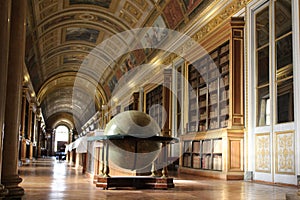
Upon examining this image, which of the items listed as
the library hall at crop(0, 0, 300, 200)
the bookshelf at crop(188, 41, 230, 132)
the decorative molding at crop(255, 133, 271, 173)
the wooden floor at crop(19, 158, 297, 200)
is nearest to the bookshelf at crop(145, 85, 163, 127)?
the library hall at crop(0, 0, 300, 200)

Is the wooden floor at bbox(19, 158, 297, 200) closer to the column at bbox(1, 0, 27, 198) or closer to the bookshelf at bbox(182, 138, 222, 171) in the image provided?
the column at bbox(1, 0, 27, 198)

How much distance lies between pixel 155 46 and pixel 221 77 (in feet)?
24.3

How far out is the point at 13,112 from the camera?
4.99 m

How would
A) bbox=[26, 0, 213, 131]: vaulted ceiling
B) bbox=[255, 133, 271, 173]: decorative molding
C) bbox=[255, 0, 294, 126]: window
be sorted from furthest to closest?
bbox=[26, 0, 213, 131]: vaulted ceiling, bbox=[255, 133, 271, 173]: decorative molding, bbox=[255, 0, 294, 126]: window

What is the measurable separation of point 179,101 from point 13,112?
36.3 ft

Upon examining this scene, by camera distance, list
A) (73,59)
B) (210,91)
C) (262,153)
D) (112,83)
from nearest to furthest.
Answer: (262,153) → (210,91) → (73,59) → (112,83)

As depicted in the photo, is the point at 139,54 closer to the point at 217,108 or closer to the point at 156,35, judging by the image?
the point at 156,35

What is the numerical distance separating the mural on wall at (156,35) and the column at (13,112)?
39.2 ft

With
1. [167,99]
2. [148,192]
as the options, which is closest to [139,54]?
[167,99]

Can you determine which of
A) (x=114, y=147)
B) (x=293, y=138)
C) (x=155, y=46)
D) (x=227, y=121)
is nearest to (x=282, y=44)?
(x=293, y=138)

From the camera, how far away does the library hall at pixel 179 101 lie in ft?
18.8

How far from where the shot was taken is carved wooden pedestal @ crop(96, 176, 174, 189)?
23.2ft

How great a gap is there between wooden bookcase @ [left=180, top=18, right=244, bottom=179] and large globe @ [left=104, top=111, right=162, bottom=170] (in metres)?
3.64

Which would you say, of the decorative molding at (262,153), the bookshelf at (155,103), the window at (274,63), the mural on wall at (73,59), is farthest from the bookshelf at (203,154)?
the mural on wall at (73,59)
